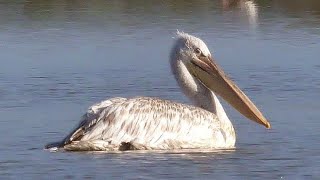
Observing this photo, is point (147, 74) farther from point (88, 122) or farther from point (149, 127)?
point (88, 122)

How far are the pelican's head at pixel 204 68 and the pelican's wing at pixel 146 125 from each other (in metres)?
0.35

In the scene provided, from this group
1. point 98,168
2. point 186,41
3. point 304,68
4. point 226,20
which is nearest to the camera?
point 98,168

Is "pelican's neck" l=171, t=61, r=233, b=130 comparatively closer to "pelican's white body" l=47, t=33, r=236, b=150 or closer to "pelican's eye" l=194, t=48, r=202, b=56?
"pelican's white body" l=47, t=33, r=236, b=150

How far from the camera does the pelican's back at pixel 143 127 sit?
8.92 meters

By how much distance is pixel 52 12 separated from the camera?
61.1ft

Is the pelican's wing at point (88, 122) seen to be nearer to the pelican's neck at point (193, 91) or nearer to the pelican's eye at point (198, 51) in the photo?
the pelican's neck at point (193, 91)

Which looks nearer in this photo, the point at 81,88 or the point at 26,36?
the point at 81,88

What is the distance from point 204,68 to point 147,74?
2.96 meters

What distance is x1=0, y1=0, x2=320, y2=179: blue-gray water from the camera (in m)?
8.56

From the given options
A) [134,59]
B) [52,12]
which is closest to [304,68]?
[134,59]

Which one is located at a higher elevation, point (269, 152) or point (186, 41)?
point (186, 41)

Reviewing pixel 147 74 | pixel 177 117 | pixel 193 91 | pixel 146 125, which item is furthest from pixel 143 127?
pixel 147 74

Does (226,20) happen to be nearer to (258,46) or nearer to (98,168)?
(258,46)

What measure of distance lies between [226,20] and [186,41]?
8.28 meters
